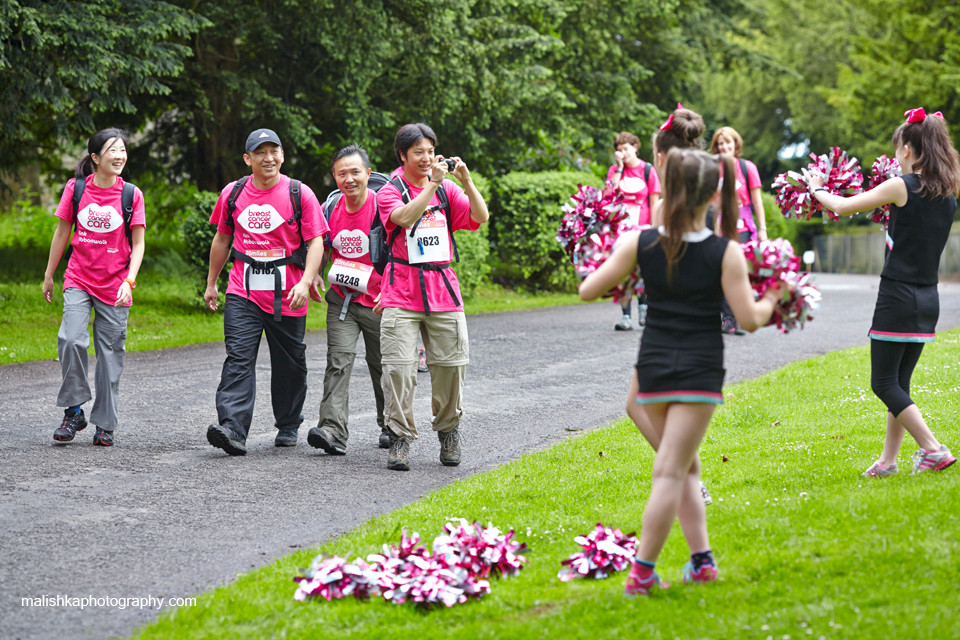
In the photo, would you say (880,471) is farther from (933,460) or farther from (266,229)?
(266,229)

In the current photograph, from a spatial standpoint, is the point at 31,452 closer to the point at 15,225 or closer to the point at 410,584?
the point at 410,584

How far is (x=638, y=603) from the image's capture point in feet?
12.8

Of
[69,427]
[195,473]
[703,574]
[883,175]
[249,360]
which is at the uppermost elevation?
[883,175]

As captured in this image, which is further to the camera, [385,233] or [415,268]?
[385,233]

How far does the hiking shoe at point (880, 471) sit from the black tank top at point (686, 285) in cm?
224

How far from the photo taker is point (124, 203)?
7.59m

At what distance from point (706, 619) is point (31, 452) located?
5.18 metres

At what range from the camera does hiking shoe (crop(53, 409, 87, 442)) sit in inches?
291

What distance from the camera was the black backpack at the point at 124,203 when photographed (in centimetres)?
749

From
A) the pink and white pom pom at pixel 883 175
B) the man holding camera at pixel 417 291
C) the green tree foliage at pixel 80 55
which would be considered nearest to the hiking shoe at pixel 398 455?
the man holding camera at pixel 417 291

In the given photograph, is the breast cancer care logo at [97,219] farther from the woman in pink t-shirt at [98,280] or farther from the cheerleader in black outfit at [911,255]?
the cheerleader in black outfit at [911,255]

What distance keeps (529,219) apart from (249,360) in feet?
44.1

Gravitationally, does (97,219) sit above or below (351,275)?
above

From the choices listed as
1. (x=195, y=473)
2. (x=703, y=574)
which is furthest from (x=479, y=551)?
(x=195, y=473)
